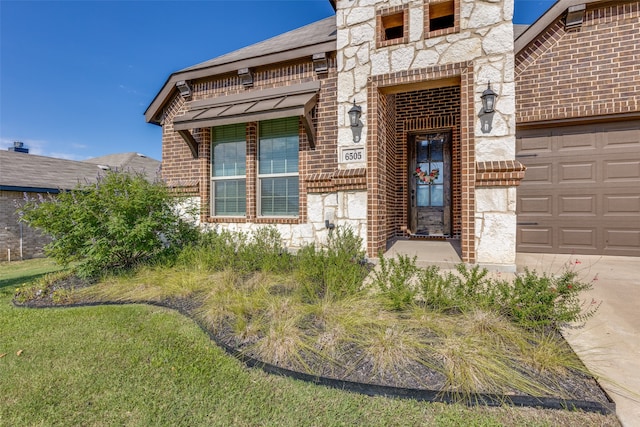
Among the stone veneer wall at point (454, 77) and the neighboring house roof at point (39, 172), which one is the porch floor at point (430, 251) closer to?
the stone veneer wall at point (454, 77)

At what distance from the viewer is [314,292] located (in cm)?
370

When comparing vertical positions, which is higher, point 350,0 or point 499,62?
point 350,0

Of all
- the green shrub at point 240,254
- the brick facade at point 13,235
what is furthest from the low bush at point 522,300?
the brick facade at point 13,235

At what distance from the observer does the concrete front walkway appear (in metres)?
2.00

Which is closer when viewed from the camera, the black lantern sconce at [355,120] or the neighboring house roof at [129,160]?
the black lantern sconce at [355,120]

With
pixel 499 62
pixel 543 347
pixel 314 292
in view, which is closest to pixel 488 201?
pixel 499 62

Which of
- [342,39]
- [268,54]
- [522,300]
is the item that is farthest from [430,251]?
[268,54]

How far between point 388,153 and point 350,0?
2964 mm

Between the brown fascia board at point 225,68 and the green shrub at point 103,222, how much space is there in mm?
2606

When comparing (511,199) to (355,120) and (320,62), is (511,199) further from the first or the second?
(320,62)

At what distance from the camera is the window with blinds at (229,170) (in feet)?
22.1

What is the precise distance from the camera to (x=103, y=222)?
5.10m

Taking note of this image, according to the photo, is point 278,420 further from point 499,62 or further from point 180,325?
point 499,62

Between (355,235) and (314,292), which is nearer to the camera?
(314,292)
